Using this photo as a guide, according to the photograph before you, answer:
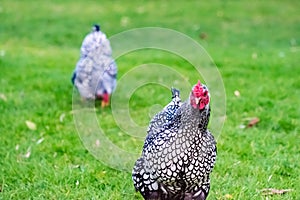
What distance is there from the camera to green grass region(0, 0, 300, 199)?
3449mm

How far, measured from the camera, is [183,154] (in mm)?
2561

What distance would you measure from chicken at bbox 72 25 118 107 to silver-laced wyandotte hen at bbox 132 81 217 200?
2.14 meters

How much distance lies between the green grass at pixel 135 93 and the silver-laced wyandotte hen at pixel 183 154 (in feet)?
1.83

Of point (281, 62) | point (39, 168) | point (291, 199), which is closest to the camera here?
point (291, 199)

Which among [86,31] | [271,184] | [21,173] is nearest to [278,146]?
[271,184]

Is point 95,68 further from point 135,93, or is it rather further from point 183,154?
point 183,154

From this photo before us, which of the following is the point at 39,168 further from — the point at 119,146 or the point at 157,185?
the point at 157,185

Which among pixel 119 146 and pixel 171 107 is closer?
pixel 171 107

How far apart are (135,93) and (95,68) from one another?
2.44 ft

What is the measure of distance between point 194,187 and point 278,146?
5.14 ft

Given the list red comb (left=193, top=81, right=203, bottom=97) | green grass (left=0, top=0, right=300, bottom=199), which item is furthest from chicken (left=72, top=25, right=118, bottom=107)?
red comb (left=193, top=81, right=203, bottom=97)

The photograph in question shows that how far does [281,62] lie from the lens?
665 centimetres

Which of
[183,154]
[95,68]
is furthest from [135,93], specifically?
[183,154]

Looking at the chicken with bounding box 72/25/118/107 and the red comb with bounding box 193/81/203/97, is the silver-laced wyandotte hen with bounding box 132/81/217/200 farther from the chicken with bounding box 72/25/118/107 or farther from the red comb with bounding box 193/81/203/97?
the chicken with bounding box 72/25/118/107
